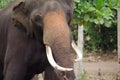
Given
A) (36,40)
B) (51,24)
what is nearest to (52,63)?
(51,24)

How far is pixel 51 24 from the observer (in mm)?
4215

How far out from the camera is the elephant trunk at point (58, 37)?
4066mm

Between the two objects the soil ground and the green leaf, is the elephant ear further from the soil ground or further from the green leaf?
the soil ground

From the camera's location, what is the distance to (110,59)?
1092 cm

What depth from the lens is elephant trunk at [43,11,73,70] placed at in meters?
4.07

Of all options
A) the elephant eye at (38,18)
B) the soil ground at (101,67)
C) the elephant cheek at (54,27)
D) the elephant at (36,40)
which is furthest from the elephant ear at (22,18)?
the soil ground at (101,67)

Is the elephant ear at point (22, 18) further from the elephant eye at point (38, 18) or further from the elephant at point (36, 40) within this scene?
the elephant eye at point (38, 18)

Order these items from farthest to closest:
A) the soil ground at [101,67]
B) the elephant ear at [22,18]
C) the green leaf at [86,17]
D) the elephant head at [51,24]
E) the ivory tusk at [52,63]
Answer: the soil ground at [101,67] < the green leaf at [86,17] < the elephant ear at [22,18] < the elephant head at [51,24] < the ivory tusk at [52,63]

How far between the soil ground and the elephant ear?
10.3 ft

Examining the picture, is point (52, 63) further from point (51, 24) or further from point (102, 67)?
point (102, 67)

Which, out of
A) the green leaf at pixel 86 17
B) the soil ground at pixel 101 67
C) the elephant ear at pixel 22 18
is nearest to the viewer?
the elephant ear at pixel 22 18

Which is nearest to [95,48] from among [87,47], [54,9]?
[87,47]

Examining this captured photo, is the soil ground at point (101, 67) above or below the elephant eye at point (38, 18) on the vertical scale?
below

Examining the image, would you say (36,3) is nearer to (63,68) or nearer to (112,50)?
(63,68)
